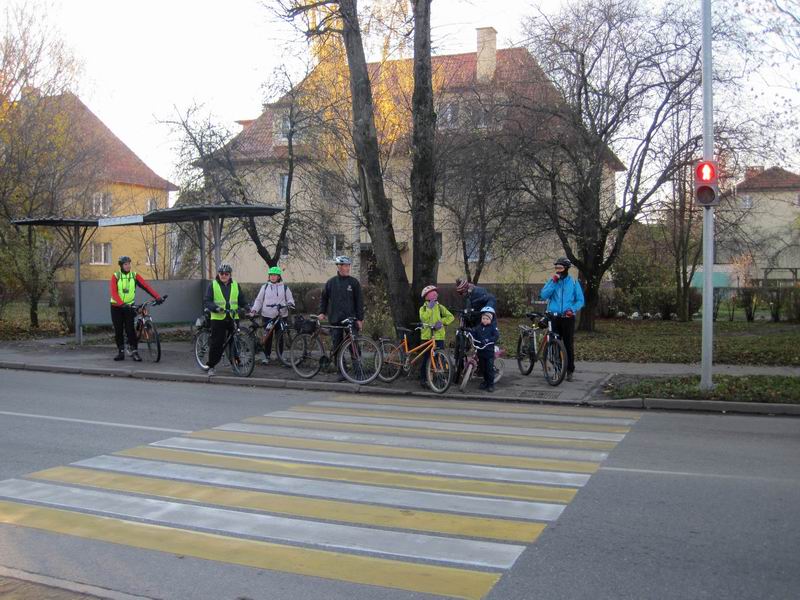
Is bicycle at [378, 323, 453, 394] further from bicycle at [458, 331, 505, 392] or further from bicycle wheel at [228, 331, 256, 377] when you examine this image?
bicycle wheel at [228, 331, 256, 377]

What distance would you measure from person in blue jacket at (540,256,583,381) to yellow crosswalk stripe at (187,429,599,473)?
17.5 ft

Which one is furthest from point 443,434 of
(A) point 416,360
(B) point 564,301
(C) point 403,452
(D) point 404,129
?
(D) point 404,129

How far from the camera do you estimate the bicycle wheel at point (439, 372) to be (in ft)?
38.2

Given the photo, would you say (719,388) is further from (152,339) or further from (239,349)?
(152,339)

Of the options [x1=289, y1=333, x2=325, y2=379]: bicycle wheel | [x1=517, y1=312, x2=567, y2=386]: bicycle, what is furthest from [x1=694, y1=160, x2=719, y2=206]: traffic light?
[x1=289, y1=333, x2=325, y2=379]: bicycle wheel

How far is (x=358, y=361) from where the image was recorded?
1251 cm

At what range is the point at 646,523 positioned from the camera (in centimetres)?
534

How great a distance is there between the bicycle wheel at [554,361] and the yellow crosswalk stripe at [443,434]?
3.77 metres

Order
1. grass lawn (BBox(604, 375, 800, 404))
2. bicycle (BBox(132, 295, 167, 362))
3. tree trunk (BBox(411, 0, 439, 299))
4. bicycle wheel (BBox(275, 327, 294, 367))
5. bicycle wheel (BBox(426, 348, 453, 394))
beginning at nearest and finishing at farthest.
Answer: grass lawn (BBox(604, 375, 800, 404)), bicycle wheel (BBox(426, 348, 453, 394)), tree trunk (BBox(411, 0, 439, 299)), bicycle wheel (BBox(275, 327, 294, 367)), bicycle (BBox(132, 295, 167, 362))

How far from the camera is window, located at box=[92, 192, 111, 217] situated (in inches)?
1129

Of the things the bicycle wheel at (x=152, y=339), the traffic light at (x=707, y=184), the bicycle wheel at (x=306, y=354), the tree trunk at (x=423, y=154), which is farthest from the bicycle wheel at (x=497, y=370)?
the bicycle wheel at (x=152, y=339)

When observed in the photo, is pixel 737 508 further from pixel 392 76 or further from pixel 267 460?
pixel 392 76

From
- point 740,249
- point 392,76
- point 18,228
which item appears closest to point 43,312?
point 18,228

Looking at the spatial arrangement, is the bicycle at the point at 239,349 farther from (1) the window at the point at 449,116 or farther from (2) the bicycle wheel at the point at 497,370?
(1) the window at the point at 449,116
